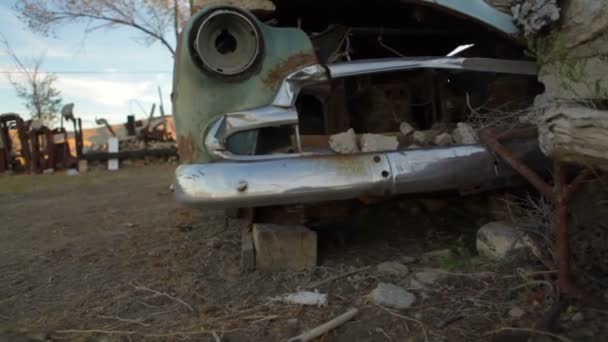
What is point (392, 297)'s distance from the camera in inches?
69.0

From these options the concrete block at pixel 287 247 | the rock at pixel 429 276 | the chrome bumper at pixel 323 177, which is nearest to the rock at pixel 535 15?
the chrome bumper at pixel 323 177

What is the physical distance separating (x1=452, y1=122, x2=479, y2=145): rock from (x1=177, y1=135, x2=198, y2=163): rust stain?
4.16 ft

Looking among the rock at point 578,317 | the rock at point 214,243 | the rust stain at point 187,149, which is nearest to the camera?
the rock at point 578,317

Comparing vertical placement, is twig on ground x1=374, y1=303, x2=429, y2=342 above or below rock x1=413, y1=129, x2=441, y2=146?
below

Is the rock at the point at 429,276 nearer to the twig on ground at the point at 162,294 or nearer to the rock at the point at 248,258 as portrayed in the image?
the rock at the point at 248,258

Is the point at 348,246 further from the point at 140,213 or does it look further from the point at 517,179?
the point at 140,213

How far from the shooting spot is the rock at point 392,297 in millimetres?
1715

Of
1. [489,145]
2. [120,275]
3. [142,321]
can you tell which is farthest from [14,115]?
[489,145]

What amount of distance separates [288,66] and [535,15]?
1.11 metres

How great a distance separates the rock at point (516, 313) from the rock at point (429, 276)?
383 mm

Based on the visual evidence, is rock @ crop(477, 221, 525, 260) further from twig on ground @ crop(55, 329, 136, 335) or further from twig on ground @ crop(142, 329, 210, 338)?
twig on ground @ crop(55, 329, 136, 335)

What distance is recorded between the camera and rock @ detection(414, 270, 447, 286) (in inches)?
74.4

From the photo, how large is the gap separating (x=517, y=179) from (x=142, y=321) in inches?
70.9

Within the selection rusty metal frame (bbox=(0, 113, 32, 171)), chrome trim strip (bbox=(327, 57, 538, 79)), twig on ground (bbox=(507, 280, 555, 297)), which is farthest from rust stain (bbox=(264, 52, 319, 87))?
rusty metal frame (bbox=(0, 113, 32, 171))
